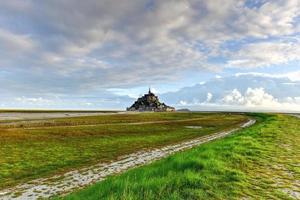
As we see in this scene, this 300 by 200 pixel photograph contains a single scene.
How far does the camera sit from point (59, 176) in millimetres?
19484

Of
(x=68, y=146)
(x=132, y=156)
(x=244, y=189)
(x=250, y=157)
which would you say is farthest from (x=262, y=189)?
(x=68, y=146)

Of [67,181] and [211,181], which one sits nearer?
[211,181]

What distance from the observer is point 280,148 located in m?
21.2

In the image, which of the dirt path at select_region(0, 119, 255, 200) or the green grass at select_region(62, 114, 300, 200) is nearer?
the green grass at select_region(62, 114, 300, 200)

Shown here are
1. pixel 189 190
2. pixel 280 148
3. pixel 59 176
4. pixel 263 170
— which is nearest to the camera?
pixel 189 190

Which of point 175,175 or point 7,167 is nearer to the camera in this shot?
point 175,175

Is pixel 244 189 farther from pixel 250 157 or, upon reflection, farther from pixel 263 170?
pixel 250 157

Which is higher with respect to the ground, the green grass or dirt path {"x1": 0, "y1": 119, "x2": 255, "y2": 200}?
the green grass

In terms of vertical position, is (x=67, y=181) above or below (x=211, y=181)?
below

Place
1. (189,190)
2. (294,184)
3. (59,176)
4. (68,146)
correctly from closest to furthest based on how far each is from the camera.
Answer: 1. (189,190)
2. (294,184)
3. (59,176)
4. (68,146)

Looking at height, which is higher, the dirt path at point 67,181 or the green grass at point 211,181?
the green grass at point 211,181

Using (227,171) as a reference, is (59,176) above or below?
below

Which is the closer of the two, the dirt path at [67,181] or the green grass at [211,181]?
the green grass at [211,181]

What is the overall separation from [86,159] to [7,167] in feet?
21.0
